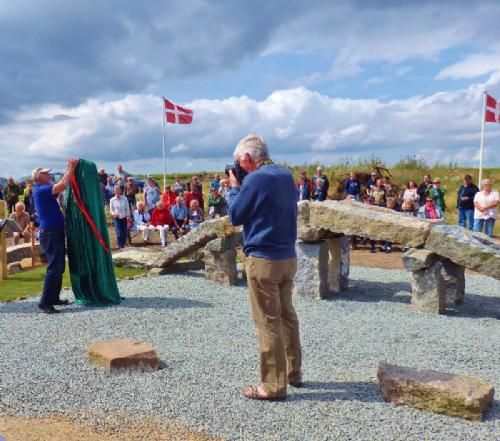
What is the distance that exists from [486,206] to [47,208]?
1032 cm

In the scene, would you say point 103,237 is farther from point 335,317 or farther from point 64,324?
point 335,317

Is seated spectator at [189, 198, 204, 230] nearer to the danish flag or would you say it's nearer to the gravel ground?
the gravel ground

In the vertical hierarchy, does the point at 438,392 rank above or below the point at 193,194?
below

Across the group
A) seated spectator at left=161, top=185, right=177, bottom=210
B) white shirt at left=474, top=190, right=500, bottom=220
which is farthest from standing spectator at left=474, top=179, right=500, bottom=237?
seated spectator at left=161, top=185, right=177, bottom=210

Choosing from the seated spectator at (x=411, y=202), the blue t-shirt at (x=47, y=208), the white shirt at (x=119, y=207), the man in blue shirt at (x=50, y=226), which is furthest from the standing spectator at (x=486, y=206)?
the blue t-shirt at (x=47, y=208)

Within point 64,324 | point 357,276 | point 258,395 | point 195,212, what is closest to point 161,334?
point 64,324

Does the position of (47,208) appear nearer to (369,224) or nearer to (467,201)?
(369,224)

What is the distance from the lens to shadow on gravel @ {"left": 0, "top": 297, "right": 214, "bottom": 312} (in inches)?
306

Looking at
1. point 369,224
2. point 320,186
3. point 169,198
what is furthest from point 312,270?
point 320,186

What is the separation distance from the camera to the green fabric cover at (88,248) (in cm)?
792

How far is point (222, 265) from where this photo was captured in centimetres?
964

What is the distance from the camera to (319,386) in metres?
4.88

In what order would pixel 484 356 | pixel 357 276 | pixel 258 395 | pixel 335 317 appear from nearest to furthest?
pixel 258 395
pixel 484 356
pixel 335 317
pixel 357 276

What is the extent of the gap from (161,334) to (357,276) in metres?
5.09
